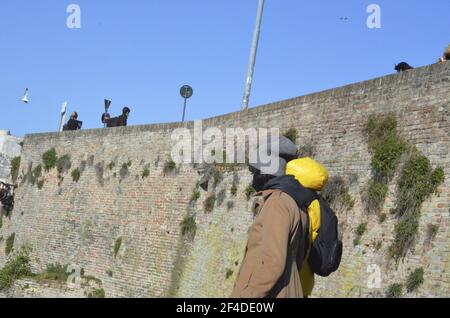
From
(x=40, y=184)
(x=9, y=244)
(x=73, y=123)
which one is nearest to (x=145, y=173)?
(x=40, y=184)

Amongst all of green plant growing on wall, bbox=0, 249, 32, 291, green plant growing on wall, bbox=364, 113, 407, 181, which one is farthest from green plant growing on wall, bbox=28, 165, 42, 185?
green plant growing on wall, bbox=364, 113, 407, 181

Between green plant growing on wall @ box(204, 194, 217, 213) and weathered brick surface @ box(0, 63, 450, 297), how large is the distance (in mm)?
190

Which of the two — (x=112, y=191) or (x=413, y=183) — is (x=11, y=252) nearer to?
(x=112, y=191)

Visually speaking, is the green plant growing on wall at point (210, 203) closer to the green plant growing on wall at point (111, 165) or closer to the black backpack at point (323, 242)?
the green plant growing on wall at point (111, 165)

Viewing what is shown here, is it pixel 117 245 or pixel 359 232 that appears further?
pixel 117 245

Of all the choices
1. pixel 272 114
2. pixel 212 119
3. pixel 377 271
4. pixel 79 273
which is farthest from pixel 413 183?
pixel 79 273

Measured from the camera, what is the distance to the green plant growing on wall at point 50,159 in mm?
22703

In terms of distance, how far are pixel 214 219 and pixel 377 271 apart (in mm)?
5896

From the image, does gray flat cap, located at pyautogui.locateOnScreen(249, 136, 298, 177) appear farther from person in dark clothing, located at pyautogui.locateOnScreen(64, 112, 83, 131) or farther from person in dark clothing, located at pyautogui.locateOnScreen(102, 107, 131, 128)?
person in dark clothing, located at pyautogui.locateOnScreen(64, 112, 83, 131)

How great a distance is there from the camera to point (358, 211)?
1053 cm

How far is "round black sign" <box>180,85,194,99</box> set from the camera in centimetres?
2069

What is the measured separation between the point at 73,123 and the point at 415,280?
18027mm

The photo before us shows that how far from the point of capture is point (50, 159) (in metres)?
22.8

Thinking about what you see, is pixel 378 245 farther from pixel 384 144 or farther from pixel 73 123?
pixel 73 123
